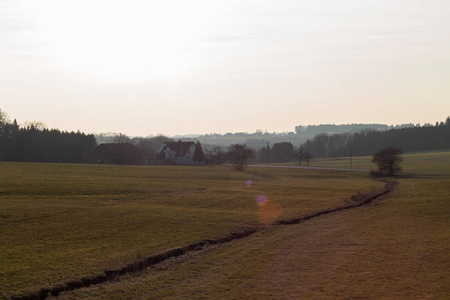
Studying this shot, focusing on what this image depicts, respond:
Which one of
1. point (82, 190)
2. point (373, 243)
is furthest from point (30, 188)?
point (373, 243)

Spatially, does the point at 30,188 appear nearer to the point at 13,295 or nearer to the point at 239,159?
the point at 13,295

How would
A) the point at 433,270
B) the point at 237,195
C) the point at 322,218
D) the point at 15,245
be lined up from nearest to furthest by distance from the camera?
the point at 433,270, the point at 15,245, the point at 322,218, the point at 237,195

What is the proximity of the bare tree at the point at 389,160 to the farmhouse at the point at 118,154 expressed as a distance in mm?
73598

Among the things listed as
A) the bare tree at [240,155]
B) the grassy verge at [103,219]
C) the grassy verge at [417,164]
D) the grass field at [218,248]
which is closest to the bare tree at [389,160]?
the grassy verge at [417,164]

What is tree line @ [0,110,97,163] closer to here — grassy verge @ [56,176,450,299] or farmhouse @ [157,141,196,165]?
farmhouse @ [157,141,196,165]

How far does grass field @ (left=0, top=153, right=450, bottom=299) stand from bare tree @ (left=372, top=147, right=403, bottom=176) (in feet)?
161

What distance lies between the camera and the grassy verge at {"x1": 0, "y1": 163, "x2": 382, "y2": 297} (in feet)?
76.0

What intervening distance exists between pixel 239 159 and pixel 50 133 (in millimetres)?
67077

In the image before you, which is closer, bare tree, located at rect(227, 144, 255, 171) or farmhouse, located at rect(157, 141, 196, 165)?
bare tree, located at rect(227, 144, 255, 171)

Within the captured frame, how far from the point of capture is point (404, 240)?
98.7ft

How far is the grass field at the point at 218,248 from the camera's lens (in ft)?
65.9

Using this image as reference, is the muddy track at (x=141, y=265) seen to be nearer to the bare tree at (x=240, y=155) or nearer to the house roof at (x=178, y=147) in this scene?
the bare tree at (x=240, y=155)

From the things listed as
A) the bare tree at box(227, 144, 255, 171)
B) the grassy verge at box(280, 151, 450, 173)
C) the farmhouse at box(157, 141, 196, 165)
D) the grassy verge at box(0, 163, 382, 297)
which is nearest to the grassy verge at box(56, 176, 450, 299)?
the grassy verge at box(0, 163, 382, 297)

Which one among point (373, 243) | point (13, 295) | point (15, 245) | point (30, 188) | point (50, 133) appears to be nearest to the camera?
point (13, 295)
